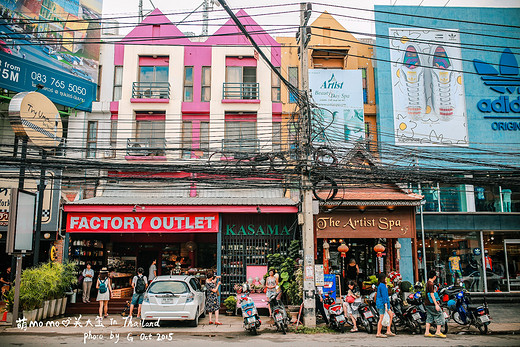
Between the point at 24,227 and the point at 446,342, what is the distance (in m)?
13.2

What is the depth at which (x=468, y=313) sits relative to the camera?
42.2 feet

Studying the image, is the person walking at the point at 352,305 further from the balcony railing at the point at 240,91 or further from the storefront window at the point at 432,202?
the balcony railing at the point at 240,91

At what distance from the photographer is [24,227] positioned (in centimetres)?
1362

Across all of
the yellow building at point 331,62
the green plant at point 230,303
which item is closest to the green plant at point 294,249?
the green plant at point 230,303

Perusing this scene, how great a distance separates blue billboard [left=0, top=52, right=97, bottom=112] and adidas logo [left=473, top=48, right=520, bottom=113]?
65.1ft

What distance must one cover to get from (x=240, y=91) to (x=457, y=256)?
13550 millimetres

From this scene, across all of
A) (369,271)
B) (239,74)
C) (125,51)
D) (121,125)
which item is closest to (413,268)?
(369,271)

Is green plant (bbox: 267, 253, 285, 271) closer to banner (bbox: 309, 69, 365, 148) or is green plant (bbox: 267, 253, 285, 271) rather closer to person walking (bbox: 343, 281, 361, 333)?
person walking (bbox: 343, 281, 361, 333)

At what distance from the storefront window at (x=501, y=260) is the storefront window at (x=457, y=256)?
49cm

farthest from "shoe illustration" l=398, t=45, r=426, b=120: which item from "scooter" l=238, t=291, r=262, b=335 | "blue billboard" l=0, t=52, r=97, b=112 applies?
"blue billboard" l=0, t=52, r=97, b=112

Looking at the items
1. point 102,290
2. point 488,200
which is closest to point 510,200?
point 488,200

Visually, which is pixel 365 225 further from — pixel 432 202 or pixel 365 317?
pixel 365 317

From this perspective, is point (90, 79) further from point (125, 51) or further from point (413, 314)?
point (413, 314)

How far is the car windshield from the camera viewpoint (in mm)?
13172
